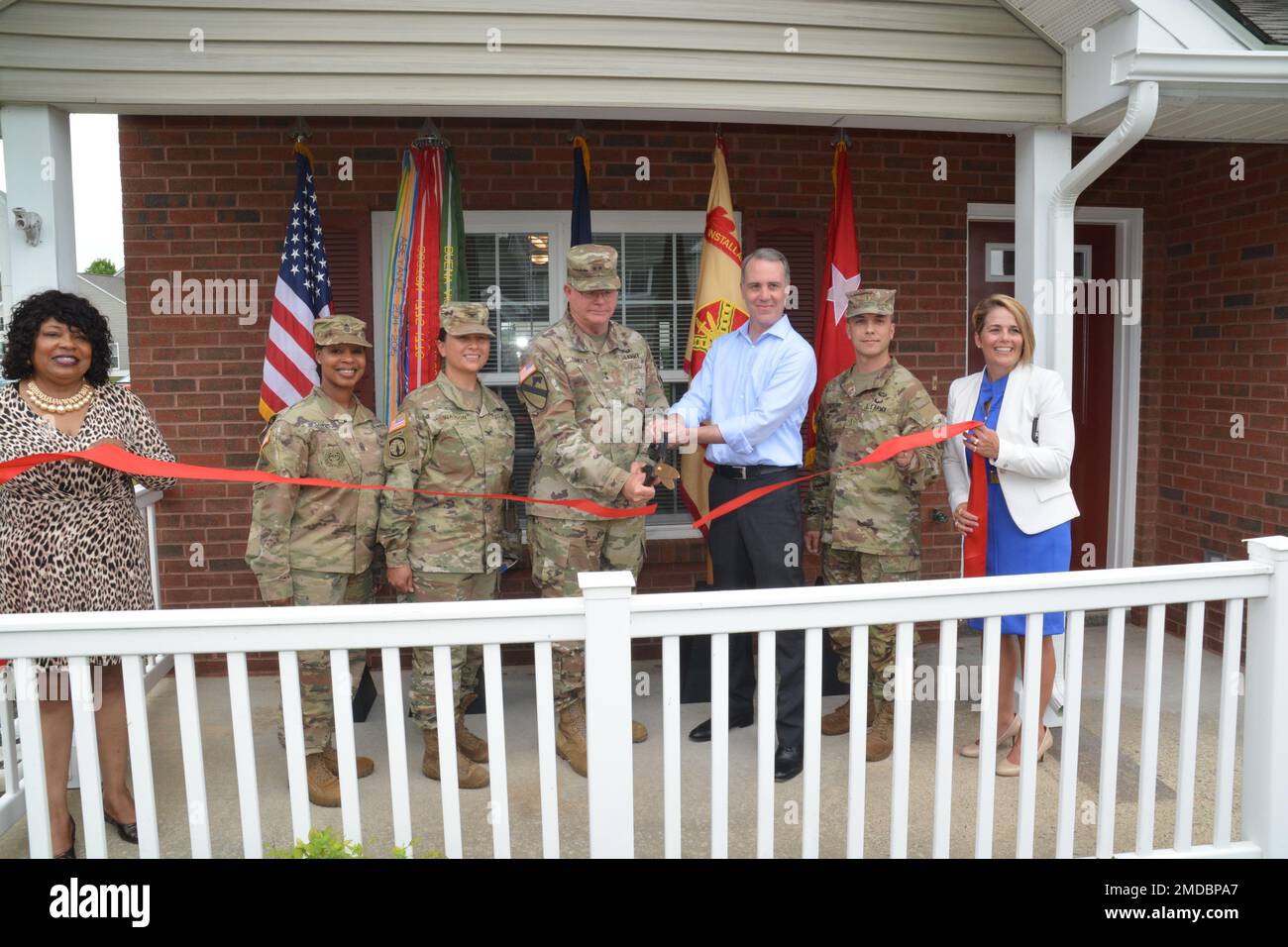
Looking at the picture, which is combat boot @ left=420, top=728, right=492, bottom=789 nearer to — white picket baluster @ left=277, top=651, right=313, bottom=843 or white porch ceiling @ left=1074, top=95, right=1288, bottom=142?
white picket baluster @ left=277, top=651, right=313, bottom=843

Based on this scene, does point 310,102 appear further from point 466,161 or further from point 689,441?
point 689,441

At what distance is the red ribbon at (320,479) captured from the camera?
2.91m

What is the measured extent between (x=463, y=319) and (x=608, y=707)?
179cm

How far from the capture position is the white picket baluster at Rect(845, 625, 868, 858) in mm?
2238

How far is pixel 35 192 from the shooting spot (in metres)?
3.28

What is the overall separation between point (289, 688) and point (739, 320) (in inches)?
111

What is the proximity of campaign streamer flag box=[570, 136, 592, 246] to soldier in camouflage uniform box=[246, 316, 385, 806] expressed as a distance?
52.2 inches

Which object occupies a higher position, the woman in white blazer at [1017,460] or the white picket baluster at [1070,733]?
the woman in white blazer at [1017,460]

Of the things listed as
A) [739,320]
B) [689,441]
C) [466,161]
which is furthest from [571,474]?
[466,161]

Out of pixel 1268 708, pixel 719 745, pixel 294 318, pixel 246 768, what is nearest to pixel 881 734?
pixel 1268 708

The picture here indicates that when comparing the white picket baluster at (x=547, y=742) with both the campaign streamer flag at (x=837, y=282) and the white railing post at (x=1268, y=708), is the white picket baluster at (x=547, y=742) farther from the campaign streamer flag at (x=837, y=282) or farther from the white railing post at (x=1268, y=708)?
the campaign streamer flag at (x=837, y=282)

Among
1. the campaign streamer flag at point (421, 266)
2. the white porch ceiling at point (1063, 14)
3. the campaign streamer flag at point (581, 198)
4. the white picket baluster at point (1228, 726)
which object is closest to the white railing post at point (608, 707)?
the white picket baluster at point (1228, 726)

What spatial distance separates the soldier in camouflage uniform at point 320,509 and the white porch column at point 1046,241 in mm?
2692

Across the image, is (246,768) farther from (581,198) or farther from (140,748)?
(581,198)
